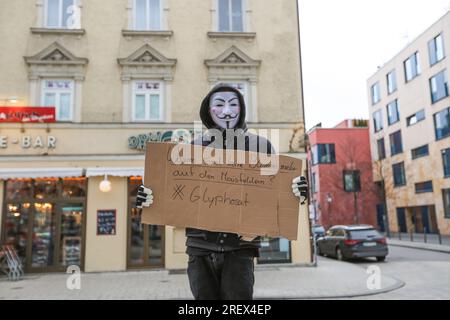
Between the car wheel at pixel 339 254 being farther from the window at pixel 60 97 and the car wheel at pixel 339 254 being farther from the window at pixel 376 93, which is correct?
the window at pixel 376 93

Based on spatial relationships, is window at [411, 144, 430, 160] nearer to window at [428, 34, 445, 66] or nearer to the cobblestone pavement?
window at [428, 34, 445, 66]

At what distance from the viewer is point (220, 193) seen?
3.38 metres

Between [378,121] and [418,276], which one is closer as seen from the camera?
[418,276]

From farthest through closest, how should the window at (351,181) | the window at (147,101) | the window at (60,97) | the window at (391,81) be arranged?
the window at (351,181) < the window at (391,81) < the window at (147,101) < the window at (60,97)

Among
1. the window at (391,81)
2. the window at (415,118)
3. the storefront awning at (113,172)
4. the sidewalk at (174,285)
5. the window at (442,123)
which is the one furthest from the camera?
the window at (391,81)

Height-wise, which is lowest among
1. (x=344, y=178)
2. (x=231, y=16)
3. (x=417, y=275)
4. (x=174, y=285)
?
(x=417, y=275)

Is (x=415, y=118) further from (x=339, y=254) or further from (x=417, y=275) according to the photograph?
(x=417, y=275)

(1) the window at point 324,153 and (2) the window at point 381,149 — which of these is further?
(1) the window at point 324,153

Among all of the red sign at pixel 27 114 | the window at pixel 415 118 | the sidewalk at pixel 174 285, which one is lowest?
the sidewalk at pixel 174 285

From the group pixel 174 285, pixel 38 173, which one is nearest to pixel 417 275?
pixel 174 285

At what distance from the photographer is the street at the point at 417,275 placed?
9070mm

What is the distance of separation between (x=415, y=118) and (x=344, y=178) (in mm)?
10103

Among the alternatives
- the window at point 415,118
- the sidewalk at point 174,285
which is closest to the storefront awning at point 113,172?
the sidewalk at point 174,285

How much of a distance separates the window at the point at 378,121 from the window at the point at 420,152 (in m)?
5.87
